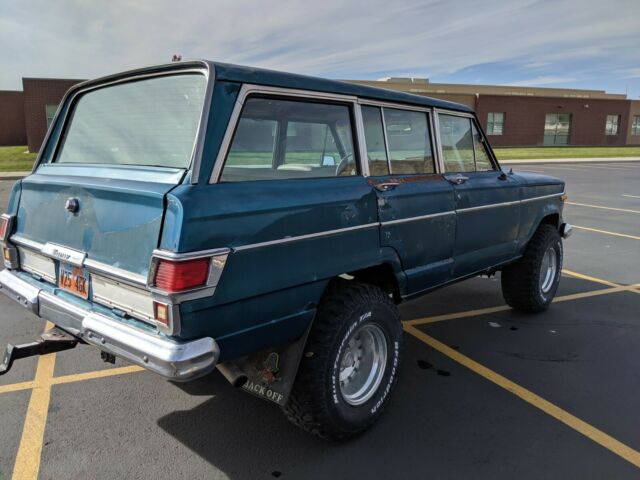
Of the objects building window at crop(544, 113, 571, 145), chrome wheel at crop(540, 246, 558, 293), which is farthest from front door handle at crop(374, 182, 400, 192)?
building window at crop(544, 113, 571, 145)

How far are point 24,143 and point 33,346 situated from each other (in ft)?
122

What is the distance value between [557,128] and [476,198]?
44841 mm

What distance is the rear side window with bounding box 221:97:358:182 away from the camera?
2633 mm

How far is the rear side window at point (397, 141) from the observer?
324 cm

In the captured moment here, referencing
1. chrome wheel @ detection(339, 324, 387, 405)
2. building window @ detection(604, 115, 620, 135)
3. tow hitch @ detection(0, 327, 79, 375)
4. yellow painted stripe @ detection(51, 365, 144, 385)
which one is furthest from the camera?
building window @ detection(604, 115, 620, 135)

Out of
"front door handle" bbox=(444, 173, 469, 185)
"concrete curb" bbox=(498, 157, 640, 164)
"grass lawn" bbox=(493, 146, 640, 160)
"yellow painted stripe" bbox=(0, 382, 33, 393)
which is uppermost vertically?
"front door handle" bbox=(444, 173, 469, 185)

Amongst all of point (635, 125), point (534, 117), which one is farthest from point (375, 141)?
point (635, 125)

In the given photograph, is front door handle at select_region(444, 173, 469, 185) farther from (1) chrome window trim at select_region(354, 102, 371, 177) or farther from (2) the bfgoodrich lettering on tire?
(2) the bfgoodrich lettering on tire

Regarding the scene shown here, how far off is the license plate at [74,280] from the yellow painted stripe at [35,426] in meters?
0.88

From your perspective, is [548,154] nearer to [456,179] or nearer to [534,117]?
[534,117]

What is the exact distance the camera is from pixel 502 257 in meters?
4.43

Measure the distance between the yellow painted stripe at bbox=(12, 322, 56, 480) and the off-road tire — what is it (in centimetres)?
406

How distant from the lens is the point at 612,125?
46.3m

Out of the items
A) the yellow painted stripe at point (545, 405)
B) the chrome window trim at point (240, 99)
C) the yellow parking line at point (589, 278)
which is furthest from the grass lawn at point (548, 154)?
the chrome window trim at point (240, 99)
